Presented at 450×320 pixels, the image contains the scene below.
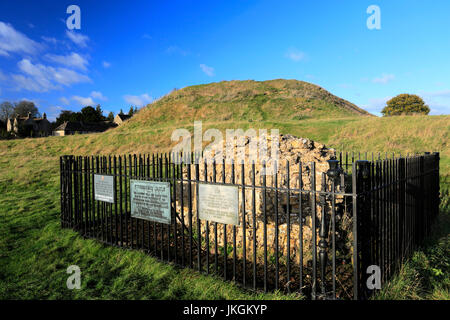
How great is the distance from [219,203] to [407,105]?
5980 cm

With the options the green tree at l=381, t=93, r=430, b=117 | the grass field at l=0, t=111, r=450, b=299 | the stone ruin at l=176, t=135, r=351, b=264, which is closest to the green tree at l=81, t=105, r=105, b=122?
the grass field at l=0, t=111, r=450, b=299

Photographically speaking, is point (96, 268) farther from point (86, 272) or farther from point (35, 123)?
point (35, 123)

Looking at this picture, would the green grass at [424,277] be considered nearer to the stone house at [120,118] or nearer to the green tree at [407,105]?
the green tree at [407,105]

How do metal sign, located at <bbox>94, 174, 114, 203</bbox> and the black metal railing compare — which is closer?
the black metal railing

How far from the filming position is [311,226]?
4641 mm

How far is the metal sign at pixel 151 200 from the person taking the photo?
4.87 metres

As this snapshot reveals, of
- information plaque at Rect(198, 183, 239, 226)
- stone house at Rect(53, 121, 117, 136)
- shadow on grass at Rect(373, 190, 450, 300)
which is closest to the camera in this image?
shadow on grass at Rect(373, 190, 450, 300)

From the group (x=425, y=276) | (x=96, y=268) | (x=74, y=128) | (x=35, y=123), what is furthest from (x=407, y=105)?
(x=35, y=123)

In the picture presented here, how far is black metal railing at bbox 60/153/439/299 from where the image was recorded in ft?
10.8

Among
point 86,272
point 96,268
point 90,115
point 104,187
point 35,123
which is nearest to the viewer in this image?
point 86,272

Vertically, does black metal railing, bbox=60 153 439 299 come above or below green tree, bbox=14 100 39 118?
below

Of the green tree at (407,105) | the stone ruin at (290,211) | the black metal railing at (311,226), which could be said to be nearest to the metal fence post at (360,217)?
the black metal railing at (311,226)

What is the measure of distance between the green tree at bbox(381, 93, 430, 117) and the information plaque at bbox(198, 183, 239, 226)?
56.8m

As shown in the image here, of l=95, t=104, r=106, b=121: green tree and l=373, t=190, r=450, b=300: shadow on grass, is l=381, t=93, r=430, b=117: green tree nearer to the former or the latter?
l=373, t=190, r=450, b=300: shadow on grass
